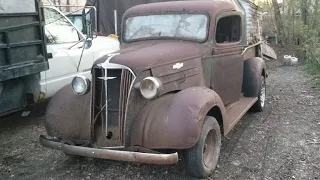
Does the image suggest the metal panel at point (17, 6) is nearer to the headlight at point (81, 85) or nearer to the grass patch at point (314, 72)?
the headlight at point (81, 85)

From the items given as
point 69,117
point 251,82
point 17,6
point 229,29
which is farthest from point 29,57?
point 251,82

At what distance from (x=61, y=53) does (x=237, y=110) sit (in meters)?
2.78

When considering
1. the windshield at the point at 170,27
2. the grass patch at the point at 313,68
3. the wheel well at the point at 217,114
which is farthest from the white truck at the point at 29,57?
the grass patch at the point at 313,68

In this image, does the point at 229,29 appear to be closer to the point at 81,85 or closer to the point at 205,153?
the point at 205,153

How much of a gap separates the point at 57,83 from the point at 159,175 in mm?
2466

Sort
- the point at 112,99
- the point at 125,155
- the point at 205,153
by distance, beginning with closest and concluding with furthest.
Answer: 1. the point at 125,155
2. the point at 112,99
3. the point at 205,153

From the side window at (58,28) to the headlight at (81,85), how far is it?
7.57 ft

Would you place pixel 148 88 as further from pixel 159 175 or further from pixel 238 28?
pixel 238 28

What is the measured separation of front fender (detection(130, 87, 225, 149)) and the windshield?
114cm

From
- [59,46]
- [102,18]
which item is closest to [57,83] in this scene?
[59,46]

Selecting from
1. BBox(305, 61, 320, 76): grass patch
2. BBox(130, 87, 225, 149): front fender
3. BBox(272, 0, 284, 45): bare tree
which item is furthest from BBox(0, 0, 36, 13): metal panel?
BBox(272, 0, 284, 45): bare tree

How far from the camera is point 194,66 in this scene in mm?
4352

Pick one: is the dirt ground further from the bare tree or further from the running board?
the bare tree

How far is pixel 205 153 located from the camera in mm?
3924
